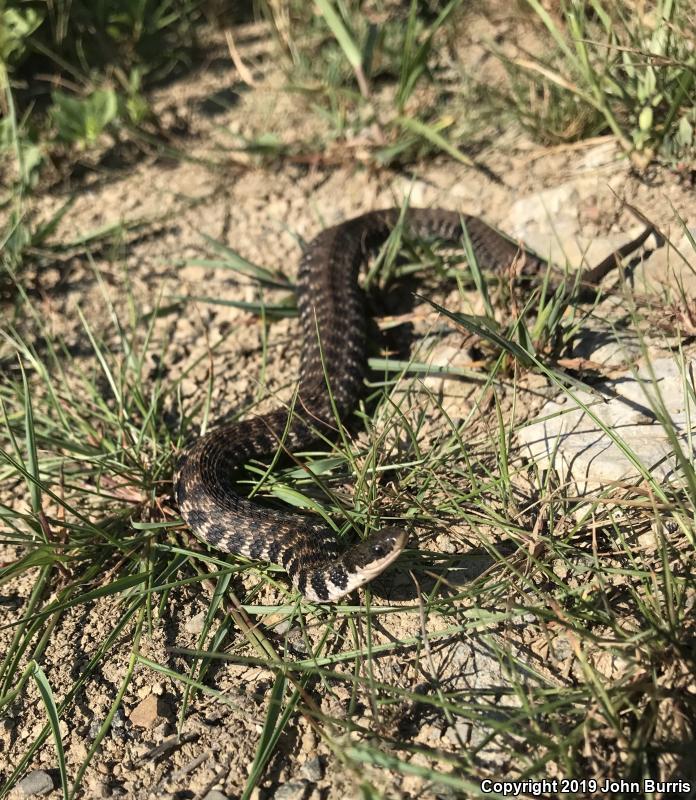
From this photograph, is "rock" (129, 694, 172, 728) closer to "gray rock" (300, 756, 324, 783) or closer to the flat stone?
"gray rock" (300, 756, 324, 783)

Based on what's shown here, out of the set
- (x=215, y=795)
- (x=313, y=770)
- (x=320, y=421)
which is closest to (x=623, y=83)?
(x=320, y=421)

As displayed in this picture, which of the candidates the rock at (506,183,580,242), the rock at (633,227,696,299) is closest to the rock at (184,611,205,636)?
the rock at (633,227,696,299)

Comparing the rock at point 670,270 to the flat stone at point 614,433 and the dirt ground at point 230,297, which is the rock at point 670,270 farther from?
the flat stone at point 614,433

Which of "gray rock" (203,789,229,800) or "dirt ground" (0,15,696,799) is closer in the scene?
"gray rock" (203,789,229,800)

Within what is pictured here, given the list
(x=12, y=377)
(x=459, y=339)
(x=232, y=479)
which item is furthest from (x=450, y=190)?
(x=12, y=377)

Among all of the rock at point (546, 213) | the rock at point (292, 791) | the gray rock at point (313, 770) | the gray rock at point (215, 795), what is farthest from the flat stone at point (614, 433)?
the gray rock at point (215, 795)

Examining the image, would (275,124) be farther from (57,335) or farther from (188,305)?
(57,335)

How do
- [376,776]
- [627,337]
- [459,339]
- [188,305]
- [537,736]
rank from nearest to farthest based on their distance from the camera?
[537,736] → [376,776] → [627,337] → [459,339] → [188,305]
